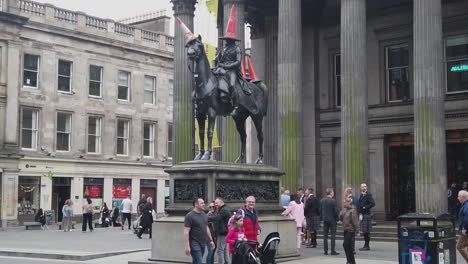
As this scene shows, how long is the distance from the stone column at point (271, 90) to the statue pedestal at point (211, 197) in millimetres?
14904

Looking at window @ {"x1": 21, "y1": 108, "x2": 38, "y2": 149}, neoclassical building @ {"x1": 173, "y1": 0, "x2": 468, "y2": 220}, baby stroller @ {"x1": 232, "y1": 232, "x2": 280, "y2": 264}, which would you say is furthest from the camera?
window @ {"x1": 21, "y1": 108, "x2": 38, "y2": 149}

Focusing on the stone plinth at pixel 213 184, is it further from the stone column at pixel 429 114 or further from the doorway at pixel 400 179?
the doorway at pixel 400 179

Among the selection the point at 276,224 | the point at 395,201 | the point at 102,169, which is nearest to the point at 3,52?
the point at 102,169

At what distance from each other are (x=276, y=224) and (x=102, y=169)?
98.9 feet

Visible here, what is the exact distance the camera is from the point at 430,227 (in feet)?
43.4

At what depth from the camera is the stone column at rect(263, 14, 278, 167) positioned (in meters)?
34.5

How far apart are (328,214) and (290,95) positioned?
8.52 meters

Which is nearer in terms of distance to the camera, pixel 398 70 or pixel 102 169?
pixel 398 70

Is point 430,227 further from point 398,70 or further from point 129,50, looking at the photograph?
point 129,50

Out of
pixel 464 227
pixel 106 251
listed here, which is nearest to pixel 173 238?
pixel 106 251

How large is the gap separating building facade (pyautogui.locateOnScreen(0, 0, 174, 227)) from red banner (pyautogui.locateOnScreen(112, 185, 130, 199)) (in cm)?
7

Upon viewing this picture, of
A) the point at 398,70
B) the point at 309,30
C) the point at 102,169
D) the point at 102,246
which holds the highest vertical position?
the point at 309,30

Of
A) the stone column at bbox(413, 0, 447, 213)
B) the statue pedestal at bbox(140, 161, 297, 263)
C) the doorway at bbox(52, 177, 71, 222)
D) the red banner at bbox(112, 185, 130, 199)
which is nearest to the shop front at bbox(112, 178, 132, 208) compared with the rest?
the red banner at bbox(112, 185, 130, 199)

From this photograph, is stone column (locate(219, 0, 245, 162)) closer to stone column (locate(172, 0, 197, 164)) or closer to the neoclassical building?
the neoclassical building
